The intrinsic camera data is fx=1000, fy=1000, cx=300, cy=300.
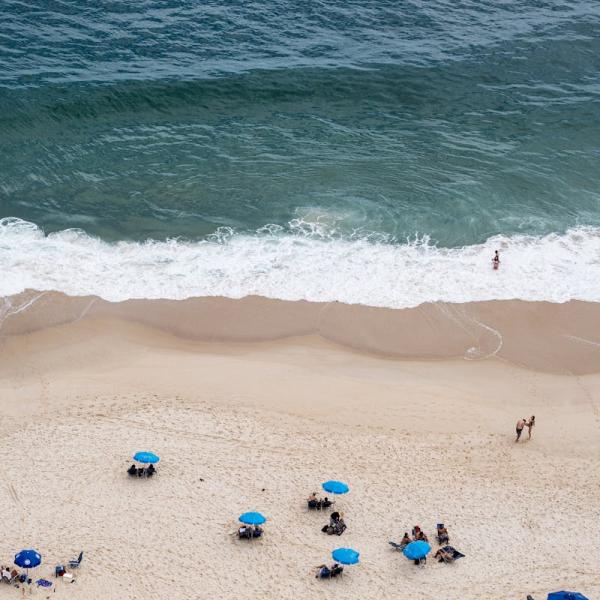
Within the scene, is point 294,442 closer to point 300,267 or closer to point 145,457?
point 145,457

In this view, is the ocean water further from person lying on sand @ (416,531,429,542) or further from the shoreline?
person lying on sand @ (416,531,429,542)

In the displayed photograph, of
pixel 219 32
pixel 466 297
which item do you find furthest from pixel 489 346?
pixel 219 32

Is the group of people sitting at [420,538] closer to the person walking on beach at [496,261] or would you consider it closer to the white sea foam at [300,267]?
the white sea foam at [300,267]

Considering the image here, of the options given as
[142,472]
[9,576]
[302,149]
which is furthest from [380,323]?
[9,576]

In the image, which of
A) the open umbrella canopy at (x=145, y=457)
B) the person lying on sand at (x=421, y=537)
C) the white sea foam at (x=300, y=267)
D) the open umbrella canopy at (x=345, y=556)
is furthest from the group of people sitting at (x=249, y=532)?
the white sea foam at (x=300, y=267)

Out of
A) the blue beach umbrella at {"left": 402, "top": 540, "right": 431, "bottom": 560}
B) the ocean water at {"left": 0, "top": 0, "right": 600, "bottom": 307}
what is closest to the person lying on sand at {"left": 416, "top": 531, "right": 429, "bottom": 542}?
the blue beach umbrella at {"left": 402, "top": 540, "right": 431, "bottom": 560}

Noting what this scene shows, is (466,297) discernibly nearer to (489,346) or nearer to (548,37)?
(489,346)
